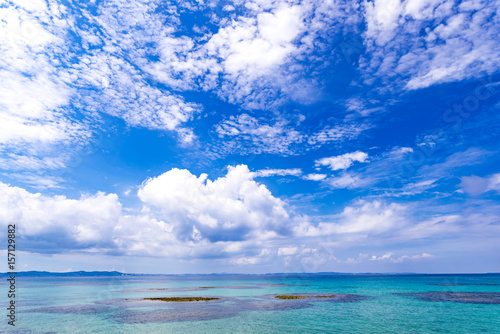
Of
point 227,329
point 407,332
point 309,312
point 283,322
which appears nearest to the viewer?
point 407,332

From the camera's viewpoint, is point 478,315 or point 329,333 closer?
point 329,333

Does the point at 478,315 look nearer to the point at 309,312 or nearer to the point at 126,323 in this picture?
the point at 309,312

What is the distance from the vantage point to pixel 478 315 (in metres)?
50.9

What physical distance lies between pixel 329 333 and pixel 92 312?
44.9 meters

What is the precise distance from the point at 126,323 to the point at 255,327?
20.6m

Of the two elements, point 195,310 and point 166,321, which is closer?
point 166,321

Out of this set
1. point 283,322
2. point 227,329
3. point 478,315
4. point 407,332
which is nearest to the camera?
point 407,332

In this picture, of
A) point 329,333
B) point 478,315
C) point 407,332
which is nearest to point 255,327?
point 329,333

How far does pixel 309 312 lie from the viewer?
55.2m

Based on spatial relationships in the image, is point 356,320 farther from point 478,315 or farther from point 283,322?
point 478,315

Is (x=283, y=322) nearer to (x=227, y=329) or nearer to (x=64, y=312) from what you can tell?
(x=227, y=329)

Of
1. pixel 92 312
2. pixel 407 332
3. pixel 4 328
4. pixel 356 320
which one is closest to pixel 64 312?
pixel 92 312

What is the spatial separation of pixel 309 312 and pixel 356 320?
405 inches

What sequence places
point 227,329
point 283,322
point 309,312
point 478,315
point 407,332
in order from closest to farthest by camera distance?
point 407,332 → point 227,329 → point 283,322 → point 478,315 → point 309,312
